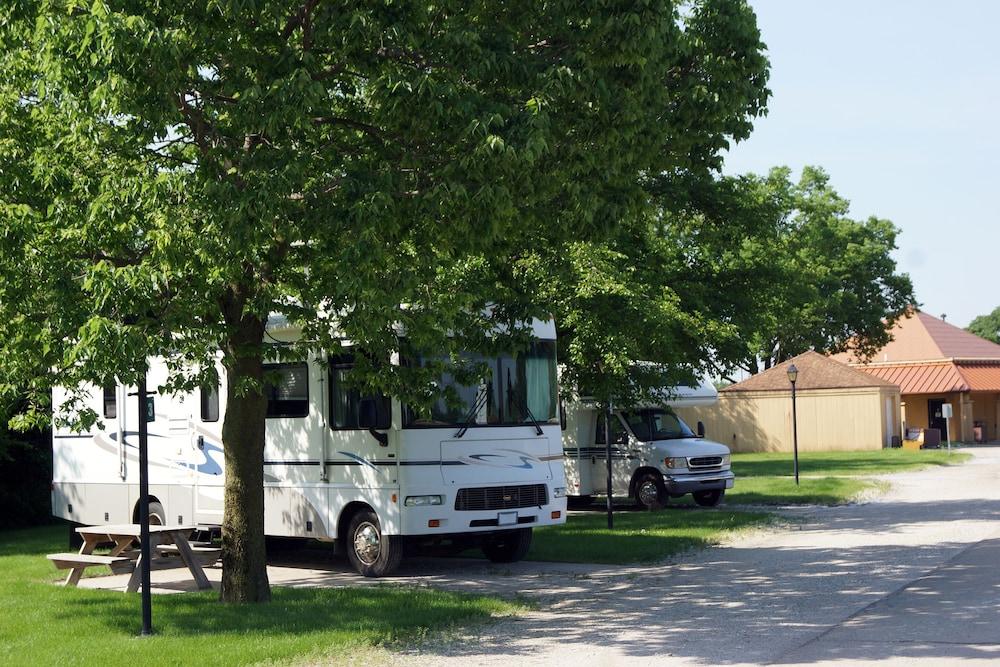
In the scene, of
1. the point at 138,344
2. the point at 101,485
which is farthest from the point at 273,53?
the point at 101,485

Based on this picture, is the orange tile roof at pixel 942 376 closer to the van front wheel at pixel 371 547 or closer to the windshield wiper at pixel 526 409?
the windshield wiper at pixel 526 409

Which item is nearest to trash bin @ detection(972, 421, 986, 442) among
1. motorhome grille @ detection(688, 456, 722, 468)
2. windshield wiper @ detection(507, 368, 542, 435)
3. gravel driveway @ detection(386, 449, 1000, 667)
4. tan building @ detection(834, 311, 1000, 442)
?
tan building @ detection(834, 311, 1000, 442)

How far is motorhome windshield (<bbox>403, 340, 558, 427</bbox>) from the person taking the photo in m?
15.4

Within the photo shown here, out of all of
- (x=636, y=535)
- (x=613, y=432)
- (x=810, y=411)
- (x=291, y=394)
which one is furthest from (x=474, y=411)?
(x=810, y=411)

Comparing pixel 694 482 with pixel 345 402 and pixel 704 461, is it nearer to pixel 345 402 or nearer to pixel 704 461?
pixel 704 461

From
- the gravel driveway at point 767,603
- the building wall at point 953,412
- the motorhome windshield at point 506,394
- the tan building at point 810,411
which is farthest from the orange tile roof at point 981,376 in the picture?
the motorhome windshield at point 506,394

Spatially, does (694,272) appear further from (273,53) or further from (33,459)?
(273,53)

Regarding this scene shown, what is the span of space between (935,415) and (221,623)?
55137 mm

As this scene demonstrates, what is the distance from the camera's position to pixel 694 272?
2606 cm

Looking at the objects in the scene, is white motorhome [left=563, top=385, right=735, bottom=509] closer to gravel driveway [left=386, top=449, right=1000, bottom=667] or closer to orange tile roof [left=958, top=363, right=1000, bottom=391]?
gravel driveway [left=386, top=449, right=1000, bottom=667]

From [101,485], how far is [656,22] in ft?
40.9

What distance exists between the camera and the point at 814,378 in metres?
54.5

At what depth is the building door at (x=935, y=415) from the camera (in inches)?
2394

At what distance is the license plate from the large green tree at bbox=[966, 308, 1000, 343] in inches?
5209
